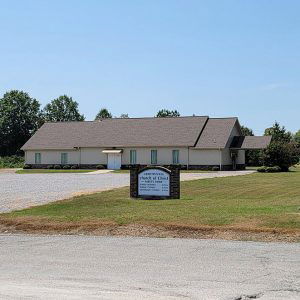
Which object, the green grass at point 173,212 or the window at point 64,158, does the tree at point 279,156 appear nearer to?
the window at point 64,158

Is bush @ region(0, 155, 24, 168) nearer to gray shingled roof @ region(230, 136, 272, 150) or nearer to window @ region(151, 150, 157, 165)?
window @ region(151, 150, 157, 165)

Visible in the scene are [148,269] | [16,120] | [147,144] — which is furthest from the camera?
[16,120]

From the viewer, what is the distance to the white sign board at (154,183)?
21.1 m

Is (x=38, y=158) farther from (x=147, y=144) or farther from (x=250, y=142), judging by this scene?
(x=250, y=142)

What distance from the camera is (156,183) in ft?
69.8

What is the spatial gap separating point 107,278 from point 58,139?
192 feet

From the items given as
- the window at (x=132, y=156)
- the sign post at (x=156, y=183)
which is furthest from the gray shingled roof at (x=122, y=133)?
the sign post at (x=156, y=183)

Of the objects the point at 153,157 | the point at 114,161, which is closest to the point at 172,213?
the point at 153,157

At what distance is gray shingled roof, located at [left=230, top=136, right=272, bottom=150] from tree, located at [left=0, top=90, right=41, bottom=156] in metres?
50.2

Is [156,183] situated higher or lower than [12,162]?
lower

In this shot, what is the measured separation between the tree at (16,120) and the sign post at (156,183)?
81.4 meters

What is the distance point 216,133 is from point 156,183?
39.9 meters

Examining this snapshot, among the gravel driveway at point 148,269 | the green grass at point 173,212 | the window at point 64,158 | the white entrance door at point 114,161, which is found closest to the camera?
the gravel driveway at point 148,269

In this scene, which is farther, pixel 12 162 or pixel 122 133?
pixel 12 162
